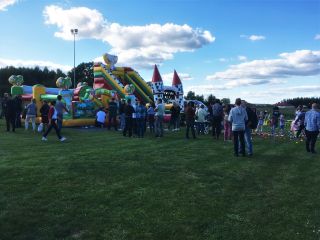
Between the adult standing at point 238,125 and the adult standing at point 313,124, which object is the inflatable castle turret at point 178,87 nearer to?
the adult standing at point 313,124

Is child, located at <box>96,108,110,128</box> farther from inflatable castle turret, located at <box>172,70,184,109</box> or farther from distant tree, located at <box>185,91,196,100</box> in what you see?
distant tree, located at <box>185,91,196,100</box>

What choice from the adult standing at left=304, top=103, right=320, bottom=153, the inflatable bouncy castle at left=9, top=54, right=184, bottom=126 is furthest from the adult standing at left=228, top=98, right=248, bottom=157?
the inflatable bouncy castle at left=9, top=54, right=184, bottom=126

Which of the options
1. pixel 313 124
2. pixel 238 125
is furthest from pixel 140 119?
pixel 313 124

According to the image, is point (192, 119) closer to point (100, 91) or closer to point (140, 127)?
point (140, 127)

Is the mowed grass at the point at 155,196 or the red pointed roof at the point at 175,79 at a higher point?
the red pointed roof at the point at 175,79

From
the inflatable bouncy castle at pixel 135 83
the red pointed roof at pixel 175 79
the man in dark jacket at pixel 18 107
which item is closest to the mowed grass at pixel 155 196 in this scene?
the man in dark jacket at pixel 18 107

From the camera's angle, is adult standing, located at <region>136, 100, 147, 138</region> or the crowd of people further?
adult standing, located at <region>136, 100, 147, 138</region>

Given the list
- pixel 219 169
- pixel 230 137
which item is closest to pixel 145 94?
pixel 230 137

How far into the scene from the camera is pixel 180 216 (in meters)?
5.22

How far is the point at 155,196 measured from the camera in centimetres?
608

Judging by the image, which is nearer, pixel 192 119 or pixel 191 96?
pixel 192 119

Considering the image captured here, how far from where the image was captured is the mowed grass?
4.74 m

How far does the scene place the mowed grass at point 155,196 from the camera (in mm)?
4742

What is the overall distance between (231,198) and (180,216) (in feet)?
4.20
